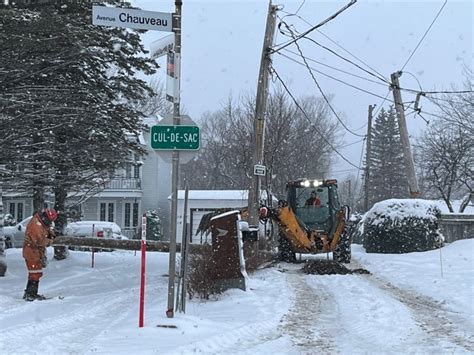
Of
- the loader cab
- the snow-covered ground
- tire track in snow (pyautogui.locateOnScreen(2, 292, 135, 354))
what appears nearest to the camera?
the snow-covered ground

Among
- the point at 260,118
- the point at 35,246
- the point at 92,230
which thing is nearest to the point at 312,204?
the point at 260,118

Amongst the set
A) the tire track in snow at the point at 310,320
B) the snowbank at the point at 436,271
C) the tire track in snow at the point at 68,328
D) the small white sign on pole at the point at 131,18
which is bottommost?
the tire track in snow at the point at 68,328

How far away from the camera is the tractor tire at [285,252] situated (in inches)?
648

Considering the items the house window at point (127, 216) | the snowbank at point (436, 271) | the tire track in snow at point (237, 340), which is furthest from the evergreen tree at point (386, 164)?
the tire track in snow at point (237, 340)

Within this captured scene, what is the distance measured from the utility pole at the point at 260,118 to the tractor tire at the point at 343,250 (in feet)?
8.15

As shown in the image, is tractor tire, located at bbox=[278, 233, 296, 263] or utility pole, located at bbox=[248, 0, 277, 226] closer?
utility pole, located at bbox=[248, 0, 277, 226]

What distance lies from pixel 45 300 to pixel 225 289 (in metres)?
3.54

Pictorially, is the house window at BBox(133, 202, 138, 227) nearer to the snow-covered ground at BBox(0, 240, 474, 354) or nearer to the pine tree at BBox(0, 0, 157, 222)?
the pine tree at BBox(0, 0, 157, 222)

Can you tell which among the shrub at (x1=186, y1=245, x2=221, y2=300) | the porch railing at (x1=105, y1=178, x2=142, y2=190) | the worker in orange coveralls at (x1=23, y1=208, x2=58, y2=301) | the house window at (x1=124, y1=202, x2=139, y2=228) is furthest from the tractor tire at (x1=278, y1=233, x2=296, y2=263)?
the house window at (x1=124, y1=202, x2=139, y2=228)

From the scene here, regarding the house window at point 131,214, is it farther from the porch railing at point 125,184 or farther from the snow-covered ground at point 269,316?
the snow-covered ground at point 269,316

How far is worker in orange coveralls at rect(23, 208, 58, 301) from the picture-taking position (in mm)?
10688

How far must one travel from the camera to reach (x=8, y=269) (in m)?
15.8

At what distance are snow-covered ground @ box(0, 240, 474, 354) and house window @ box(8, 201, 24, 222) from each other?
27017 mm

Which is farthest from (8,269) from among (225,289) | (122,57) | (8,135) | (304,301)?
(304,301)
